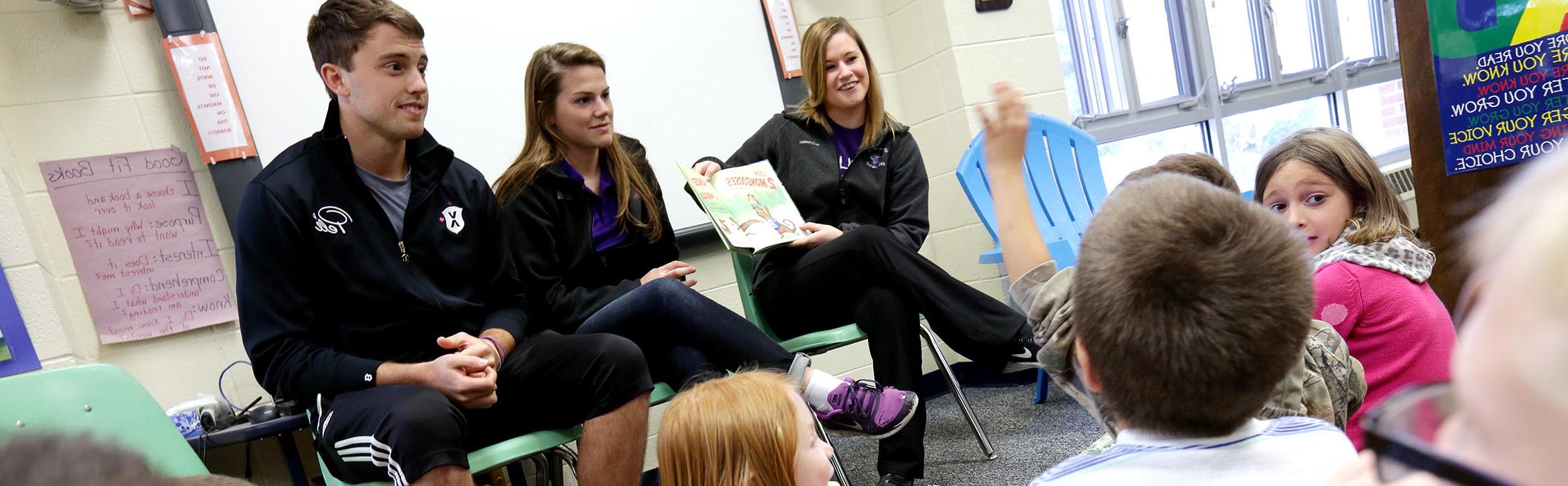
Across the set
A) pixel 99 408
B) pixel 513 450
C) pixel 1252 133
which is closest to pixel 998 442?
pixel 513 450

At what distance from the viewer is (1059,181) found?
9.18 feet

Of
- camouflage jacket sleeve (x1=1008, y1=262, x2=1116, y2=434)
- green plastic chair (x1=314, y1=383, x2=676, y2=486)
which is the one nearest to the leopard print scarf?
camouflage jacket sleeve (x1=1008, y1=262, x2=1116, y2=434)

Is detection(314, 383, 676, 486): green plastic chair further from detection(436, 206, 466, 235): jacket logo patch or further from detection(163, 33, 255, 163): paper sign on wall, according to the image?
detection(163, 33, 255, 163): paper sign on wall

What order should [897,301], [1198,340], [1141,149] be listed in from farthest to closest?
[1141,149], [897,301], [1198,340]

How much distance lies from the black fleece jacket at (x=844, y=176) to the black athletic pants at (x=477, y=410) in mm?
890

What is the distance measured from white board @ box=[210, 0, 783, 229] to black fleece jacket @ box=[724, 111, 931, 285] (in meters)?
0.48

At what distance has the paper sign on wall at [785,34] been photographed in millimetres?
3051

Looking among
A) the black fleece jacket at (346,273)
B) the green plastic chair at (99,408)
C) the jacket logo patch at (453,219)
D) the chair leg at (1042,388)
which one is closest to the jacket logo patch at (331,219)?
the black fleece jacket at (346,273)

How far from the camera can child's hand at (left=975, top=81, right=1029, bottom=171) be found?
1.09 metres

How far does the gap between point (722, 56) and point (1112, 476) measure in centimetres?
246

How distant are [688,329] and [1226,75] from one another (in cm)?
350

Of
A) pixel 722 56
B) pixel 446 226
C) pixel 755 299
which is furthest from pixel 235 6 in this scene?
pixel 755 299

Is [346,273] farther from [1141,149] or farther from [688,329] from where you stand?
[1141,149]

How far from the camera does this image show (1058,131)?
283cm
